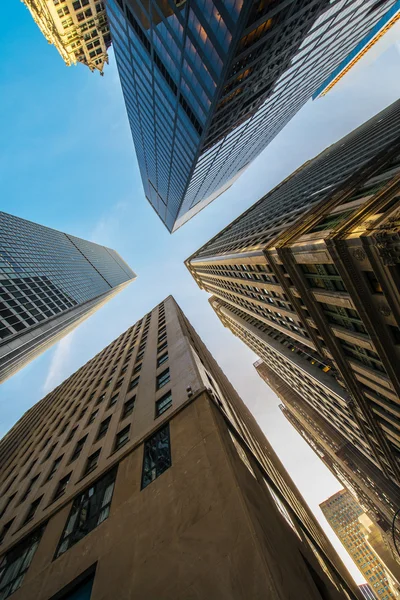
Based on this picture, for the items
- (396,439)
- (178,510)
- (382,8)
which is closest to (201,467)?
(178,510)

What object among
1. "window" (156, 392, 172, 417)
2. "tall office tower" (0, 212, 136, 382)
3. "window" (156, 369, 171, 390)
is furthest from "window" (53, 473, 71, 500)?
"tall office tower" (0, 212, 136, 382)

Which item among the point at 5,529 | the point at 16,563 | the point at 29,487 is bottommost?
the point at 29,487

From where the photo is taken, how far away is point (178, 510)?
10484mm

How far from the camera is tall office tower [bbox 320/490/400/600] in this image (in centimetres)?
13050

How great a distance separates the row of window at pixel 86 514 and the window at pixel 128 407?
6729 millimetres

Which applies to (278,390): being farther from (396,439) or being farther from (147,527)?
(147,527)

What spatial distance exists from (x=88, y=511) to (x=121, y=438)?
5251 mm

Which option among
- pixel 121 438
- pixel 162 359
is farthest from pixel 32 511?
pixel 162 359

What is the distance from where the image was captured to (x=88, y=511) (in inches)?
545

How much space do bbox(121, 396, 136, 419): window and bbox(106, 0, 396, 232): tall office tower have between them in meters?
32.3

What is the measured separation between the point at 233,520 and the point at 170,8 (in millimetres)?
37463

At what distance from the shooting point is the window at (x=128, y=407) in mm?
22047

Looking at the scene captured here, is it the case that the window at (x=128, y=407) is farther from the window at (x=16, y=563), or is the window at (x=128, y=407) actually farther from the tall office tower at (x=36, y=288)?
the tall office tower at (x=36, y=288)

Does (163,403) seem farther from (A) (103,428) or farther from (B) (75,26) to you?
(B) (75,26)
